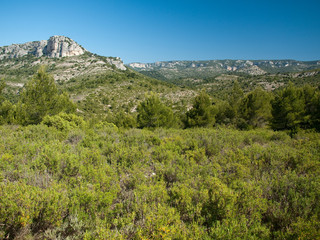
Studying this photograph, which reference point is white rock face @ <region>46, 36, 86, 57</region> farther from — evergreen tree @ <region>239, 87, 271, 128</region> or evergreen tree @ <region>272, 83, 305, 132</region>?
evergreen tree @ <region>272, 83, 305, 132</region>

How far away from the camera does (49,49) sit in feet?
373

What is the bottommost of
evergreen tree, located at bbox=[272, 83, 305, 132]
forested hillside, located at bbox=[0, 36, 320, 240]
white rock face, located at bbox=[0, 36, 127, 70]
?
forested hillside, located at bbox=[0, 36, 320, 240]

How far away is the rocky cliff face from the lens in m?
110

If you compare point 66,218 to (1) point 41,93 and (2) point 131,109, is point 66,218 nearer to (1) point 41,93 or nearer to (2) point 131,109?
(1) point 41,93

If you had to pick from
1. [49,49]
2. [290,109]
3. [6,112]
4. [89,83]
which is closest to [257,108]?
[290,109]

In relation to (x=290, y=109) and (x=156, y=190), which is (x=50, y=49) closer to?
(x=290, y=109)

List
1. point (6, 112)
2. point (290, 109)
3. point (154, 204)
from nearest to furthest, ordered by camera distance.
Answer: point (154, 204), point (6, 112), point (290, 109)

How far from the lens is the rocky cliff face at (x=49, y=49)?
4350 inches

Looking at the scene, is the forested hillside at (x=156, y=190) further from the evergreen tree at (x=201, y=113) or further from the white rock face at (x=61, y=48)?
the white rock face at (x=61, y=48)

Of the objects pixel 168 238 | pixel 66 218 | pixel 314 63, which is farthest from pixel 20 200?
pixel 314 63

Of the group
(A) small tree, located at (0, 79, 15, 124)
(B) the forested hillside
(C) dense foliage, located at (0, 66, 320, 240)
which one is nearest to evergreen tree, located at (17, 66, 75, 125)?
(A) small tree, located at (0, 79, 15, 124)

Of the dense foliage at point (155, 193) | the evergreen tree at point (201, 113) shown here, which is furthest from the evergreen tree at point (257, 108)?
the dense foliage at point (155, 193)

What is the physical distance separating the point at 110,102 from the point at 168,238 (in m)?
48.6

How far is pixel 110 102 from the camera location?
47.8 meters
